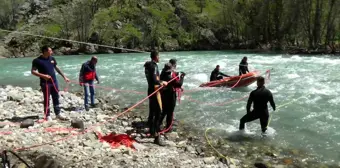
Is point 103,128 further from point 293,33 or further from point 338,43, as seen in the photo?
point 293,33

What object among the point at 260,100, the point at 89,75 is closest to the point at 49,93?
the point at 89,75

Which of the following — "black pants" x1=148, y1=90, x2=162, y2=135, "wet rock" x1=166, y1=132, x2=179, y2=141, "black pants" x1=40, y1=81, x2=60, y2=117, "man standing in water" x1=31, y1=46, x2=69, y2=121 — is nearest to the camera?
"black pants" x1=148, y1=90, x2=162, y2=135

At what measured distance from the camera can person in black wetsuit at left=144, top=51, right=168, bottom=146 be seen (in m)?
7.89

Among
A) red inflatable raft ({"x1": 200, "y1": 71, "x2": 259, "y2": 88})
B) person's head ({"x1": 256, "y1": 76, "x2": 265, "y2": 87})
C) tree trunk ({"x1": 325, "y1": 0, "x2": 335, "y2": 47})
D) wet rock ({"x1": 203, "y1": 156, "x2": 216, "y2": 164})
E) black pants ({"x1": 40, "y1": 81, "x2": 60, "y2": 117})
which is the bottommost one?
wet rock ({"x1": 203, "y1": 156, "x2": 216, "y2": 164})

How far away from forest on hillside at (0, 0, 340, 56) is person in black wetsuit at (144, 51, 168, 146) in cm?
3817

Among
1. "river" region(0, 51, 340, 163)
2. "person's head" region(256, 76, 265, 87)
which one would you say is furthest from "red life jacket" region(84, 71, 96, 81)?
"person's head" region(256, 76, 265, 87)

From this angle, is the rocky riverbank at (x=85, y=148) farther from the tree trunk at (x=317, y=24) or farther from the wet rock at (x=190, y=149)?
the tree trunk at (x=317, y=24)

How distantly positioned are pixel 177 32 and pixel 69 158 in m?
56.0

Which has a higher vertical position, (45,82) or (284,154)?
(45,82)

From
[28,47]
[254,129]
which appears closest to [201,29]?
[28,47]

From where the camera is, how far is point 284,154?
8.16m

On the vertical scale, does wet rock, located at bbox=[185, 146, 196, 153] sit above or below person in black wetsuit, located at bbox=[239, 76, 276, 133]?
below

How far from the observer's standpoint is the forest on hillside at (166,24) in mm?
45875

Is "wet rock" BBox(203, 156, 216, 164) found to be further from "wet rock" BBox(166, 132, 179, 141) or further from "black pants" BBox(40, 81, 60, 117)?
"black pants" BBox(40, 81, 60, 117)
